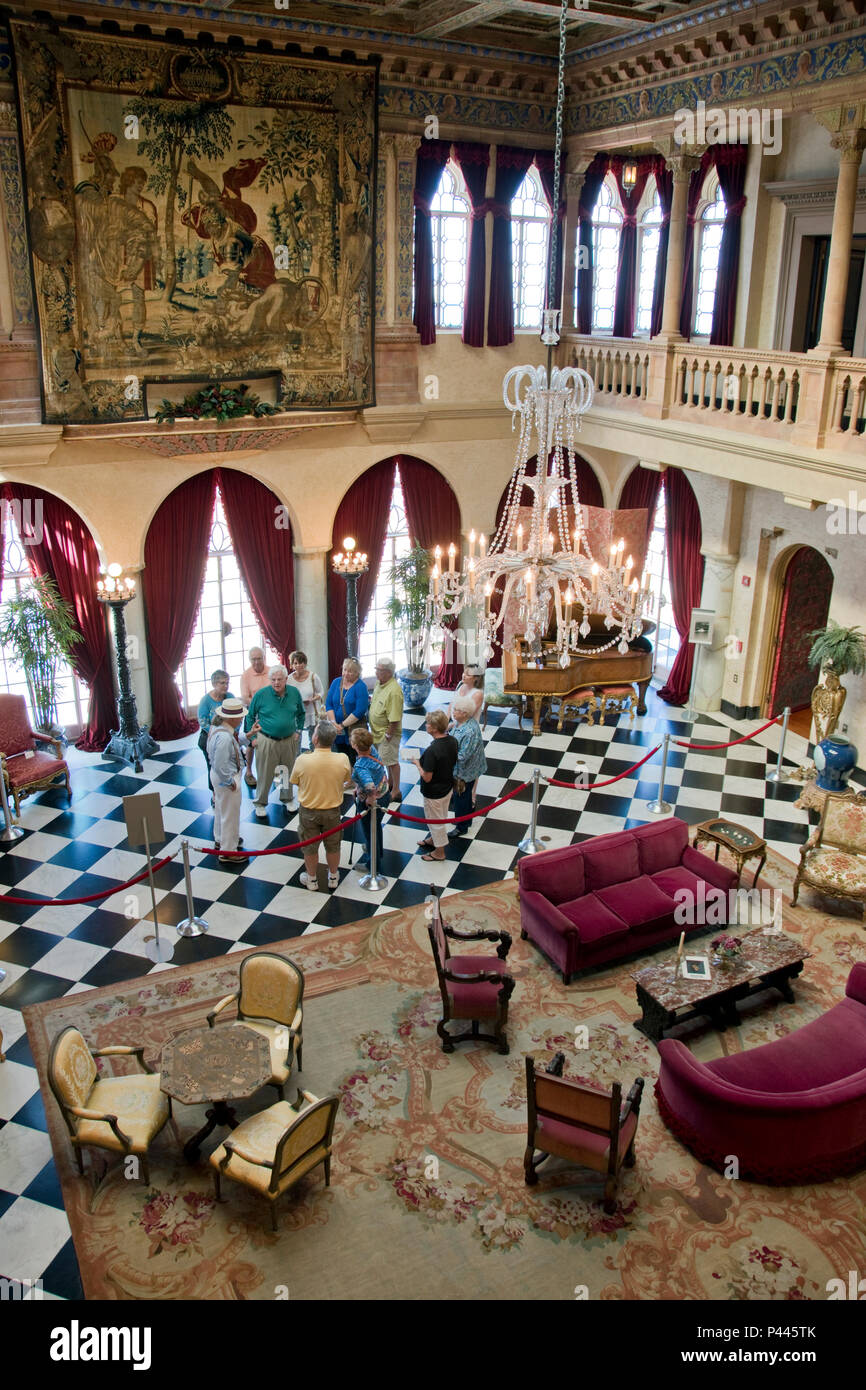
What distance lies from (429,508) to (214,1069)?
8757mm

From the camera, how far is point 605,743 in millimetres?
12555

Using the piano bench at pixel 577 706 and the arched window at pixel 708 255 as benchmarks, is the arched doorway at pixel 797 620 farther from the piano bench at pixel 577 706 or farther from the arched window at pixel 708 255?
the arched window at pixel 708 255

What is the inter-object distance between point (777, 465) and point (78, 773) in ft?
25.3

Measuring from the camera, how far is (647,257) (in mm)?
13766

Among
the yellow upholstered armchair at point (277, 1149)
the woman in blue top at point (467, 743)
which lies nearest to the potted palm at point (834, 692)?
the woman in blue top at point (467, 743)

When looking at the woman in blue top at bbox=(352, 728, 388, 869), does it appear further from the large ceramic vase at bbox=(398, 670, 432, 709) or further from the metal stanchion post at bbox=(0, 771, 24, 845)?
the large ceramic vase at bbox=(398, 670, 432, 709)

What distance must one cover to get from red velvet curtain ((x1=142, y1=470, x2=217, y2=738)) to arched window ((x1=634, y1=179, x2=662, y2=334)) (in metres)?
5.92

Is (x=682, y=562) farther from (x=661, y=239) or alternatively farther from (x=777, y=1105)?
(x=777, y=1105)

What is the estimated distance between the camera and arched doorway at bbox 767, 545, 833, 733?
1267 cm

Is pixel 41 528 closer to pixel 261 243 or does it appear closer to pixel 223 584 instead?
pixel 223 584

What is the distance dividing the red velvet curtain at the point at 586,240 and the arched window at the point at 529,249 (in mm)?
452

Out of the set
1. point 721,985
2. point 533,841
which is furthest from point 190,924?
point 721,985
